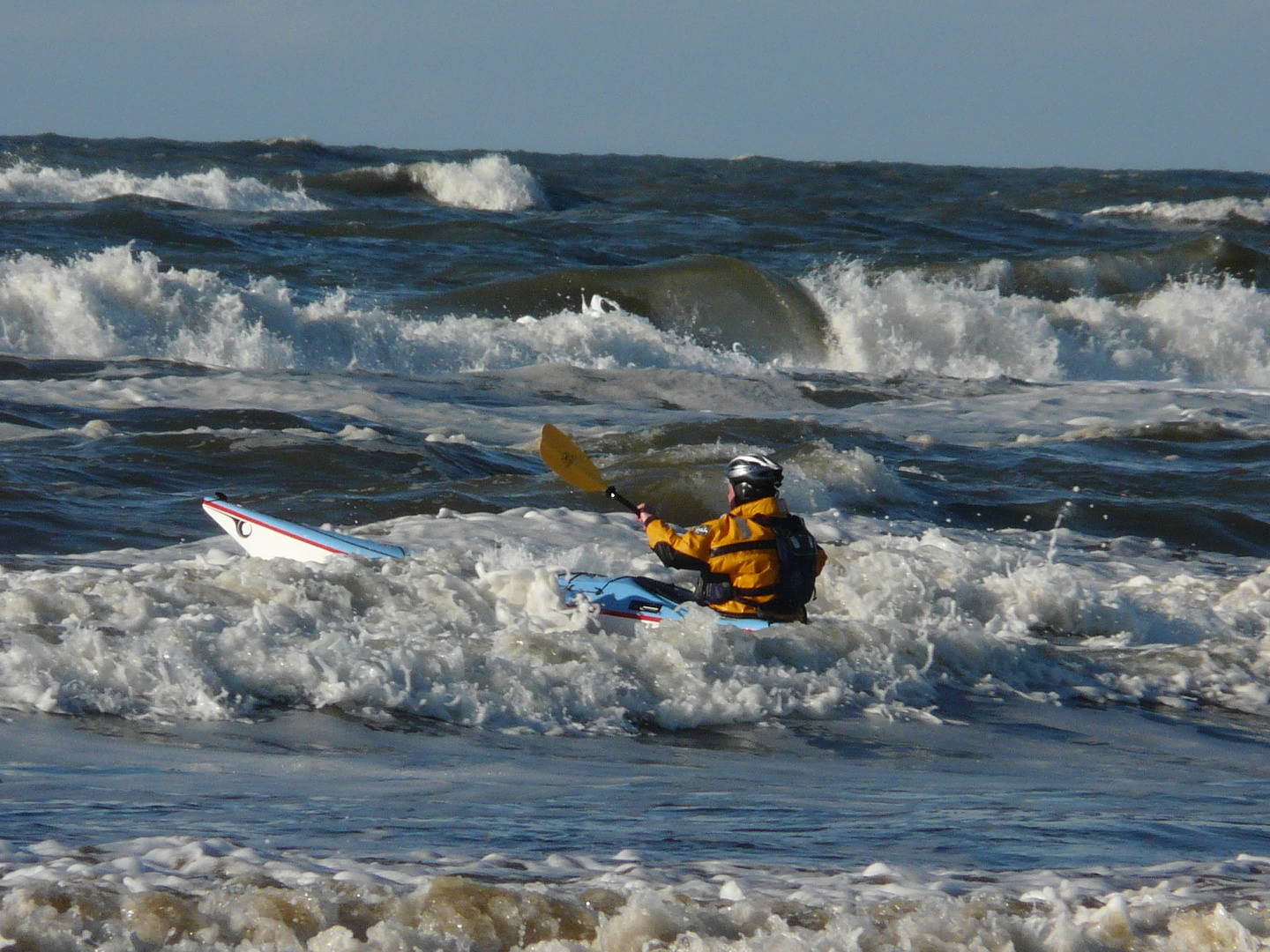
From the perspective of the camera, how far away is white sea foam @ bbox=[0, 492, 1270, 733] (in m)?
5.47

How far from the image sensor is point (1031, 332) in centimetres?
2105

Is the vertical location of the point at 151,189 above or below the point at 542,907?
above

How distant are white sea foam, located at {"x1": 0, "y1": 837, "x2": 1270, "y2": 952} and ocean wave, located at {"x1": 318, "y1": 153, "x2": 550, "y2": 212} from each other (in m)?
30.4

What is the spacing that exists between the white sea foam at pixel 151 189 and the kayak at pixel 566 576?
20.2 m

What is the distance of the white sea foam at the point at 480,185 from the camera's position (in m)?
33.4

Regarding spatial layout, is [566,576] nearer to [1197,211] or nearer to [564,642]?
[564,642]

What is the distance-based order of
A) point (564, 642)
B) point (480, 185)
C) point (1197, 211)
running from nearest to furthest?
point (564, 642), point (480, 185), point (1197, 211)

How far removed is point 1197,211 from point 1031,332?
22.1m

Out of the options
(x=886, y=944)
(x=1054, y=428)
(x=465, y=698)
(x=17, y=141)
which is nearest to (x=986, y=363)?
(x=1054, y=428)

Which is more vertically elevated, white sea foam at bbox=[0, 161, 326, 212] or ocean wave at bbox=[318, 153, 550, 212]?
ocean wave at bbox=[318, 153, 550, 212]

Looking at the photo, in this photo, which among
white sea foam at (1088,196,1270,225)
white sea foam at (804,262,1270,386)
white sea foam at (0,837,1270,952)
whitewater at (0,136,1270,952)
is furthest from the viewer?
white sea foam at (1088,196,1270,225)

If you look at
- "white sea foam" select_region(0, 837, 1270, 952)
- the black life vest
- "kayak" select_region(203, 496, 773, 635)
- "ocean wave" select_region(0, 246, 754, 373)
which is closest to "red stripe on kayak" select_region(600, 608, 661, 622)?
"kayak" select_region(203, 496, 773, 635)

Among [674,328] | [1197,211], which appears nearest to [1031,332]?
[674,328]

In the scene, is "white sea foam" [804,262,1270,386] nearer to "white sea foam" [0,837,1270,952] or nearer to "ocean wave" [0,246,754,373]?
"ocean wave" [0,246,754,373]
